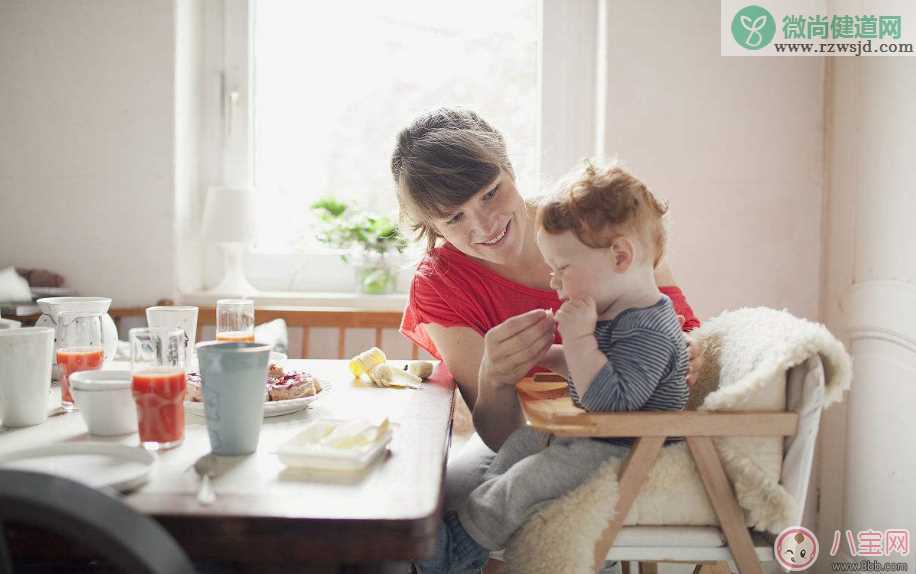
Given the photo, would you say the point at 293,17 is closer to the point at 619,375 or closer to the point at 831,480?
the point at 619,375

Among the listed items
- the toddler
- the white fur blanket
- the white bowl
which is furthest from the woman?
the white bowl

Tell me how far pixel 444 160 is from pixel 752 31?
165cm

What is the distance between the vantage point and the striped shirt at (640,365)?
3.85 feet

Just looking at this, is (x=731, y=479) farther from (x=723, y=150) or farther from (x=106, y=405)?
(x=723, y=150)

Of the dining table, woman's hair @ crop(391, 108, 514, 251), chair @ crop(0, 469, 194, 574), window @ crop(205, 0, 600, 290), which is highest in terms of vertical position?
window @ crop(205, 0, 600, 290)

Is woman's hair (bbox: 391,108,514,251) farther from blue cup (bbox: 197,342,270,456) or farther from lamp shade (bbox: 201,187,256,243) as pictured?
lamp shade (bbox: 201,187,256,243)

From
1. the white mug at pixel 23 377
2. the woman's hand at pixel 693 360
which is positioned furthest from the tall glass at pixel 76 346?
the woman's hand at pixel 693 360

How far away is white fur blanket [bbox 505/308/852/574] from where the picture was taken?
1151mm

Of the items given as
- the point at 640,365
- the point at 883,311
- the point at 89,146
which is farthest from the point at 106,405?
the point at 883,311

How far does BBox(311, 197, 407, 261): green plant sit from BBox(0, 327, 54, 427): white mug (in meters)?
1.66

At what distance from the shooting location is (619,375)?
1.18m

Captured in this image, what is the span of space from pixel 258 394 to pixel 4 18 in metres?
Answer: 2.49

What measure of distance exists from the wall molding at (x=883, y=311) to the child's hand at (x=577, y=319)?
137 centimetres

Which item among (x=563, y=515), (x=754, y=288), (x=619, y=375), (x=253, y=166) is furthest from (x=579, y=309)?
(x=253, y=166)
